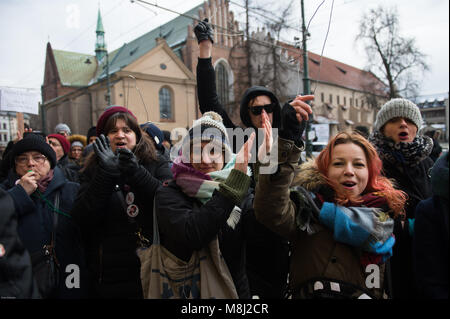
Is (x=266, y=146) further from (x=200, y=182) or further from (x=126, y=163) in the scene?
(x=126, y=163)

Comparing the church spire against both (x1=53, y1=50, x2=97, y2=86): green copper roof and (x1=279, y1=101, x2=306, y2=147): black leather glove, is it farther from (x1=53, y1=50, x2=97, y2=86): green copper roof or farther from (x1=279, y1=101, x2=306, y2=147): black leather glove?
(x1=279, y1=101, x2=306, y2=147): black leather glove

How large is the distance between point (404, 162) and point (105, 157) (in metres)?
1.98

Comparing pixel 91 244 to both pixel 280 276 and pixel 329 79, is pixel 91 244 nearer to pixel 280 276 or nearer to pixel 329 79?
pixel 280 276

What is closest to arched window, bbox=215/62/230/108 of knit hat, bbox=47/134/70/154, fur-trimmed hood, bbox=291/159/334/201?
knit hat, bbox=47/134/70/154

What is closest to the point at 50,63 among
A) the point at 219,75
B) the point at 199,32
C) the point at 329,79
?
the point at 219,75

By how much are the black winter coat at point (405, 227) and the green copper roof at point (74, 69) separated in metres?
40.3

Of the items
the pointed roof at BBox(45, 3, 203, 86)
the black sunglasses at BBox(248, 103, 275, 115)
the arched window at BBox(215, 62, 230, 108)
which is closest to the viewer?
the black sunglasses at BBox(248, 103, 275, 115)

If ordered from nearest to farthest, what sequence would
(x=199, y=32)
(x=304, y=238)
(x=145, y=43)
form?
1. (x=304, y=238)
2. (x=199, y=32)
3. (x=145, y=43)

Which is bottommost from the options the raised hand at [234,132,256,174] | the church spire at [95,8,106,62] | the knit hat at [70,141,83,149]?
the raised hand at [234,132,256,174]

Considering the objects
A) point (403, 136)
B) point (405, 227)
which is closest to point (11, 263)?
point (405, 227)

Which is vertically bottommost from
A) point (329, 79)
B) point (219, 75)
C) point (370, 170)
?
point (370, 170)

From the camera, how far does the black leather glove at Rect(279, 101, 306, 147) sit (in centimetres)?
129
